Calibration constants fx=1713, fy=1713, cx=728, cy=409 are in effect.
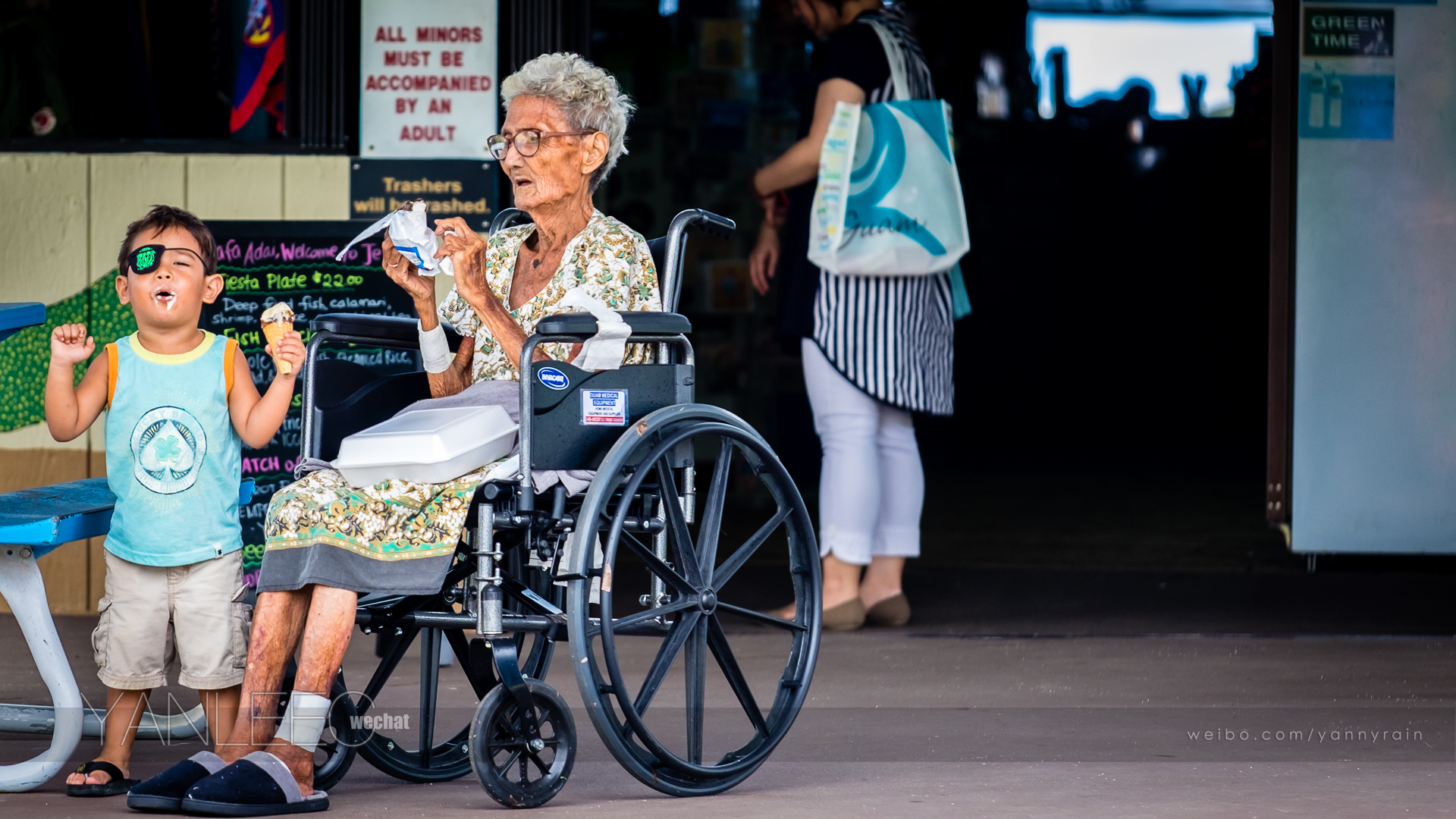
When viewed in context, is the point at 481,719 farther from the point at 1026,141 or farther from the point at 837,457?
the point at 1026,141

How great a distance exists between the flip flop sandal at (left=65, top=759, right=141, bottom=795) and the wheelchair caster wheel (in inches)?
25.8

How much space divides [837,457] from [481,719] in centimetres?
229

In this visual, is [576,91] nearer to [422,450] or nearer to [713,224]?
[713,224]

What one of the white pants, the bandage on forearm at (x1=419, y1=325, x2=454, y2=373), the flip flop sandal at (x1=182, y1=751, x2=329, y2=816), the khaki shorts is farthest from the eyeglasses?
the white pants

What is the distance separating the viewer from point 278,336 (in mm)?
3094

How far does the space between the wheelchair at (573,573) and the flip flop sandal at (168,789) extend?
1.09ft

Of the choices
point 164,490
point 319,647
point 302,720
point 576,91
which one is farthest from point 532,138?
point 302,720

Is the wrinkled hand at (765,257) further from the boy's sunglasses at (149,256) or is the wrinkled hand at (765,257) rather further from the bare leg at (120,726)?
the bare leg at (120,726)

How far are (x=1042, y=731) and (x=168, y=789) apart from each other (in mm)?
1827

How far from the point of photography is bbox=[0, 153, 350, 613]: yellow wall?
4.98 m

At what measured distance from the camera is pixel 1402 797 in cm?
302

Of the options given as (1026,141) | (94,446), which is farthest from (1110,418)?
(94,446)

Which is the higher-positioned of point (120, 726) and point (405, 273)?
point (405, 273)

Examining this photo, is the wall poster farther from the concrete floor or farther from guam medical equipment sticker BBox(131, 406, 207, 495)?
guam medical equipment sticker BBox(131, 406, 207, 495)
